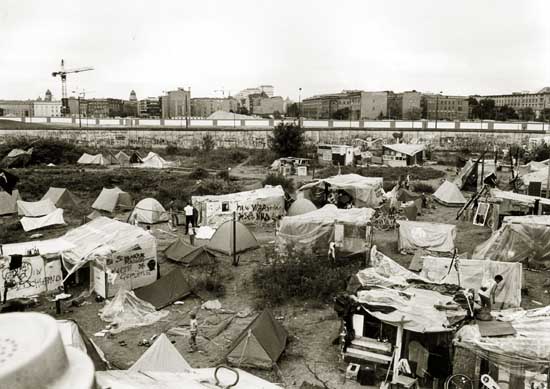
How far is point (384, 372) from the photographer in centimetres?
981

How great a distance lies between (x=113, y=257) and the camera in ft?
47.5

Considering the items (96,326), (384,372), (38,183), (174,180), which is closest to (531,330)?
(384,372)

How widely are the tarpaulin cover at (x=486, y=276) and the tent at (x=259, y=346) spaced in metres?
4.40

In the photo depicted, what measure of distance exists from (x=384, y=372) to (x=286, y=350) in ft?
8.20

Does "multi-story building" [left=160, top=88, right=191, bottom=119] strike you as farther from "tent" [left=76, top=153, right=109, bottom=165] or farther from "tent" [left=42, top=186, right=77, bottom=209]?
"tent" [left=42, top=186, right=77, bottom=209]

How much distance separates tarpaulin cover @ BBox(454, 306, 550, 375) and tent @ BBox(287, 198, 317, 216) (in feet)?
47.5

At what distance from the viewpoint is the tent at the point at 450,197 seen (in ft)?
94.0

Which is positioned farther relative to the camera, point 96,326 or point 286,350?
point 96,326

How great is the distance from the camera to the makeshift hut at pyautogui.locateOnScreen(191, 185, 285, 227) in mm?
22219

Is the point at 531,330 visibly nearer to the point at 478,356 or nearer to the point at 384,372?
the point at 478,356

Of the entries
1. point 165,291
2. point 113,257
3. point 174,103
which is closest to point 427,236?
point 165,291

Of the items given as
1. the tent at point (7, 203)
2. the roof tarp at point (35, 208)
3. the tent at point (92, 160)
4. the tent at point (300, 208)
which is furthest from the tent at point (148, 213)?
the tent at point (92, 160)

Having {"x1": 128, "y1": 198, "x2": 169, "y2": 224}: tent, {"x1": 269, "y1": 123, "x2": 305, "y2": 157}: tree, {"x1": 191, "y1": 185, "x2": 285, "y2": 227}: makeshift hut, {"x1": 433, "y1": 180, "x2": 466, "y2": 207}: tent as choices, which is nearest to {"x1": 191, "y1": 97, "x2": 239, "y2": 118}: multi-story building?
{"x1": 269, "y1": 123, "x2": 305, "y2": 157}: tree

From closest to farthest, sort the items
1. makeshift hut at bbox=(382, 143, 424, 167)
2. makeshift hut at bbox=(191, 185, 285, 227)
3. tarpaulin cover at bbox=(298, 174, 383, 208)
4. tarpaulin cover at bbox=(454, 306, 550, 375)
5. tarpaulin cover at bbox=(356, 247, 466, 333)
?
tarpaulin cover at bbox=(454, 306, 550, 375) → tarpaulin cover at bbox=(356, 247, 466, 333) → makeshift hut at bbox=(191, 185, 285, 227) → tarpaulin cover at bbox=(298, 174, 383, 208) → makeshift hut at bbox=(382, 143, 424, 167)
